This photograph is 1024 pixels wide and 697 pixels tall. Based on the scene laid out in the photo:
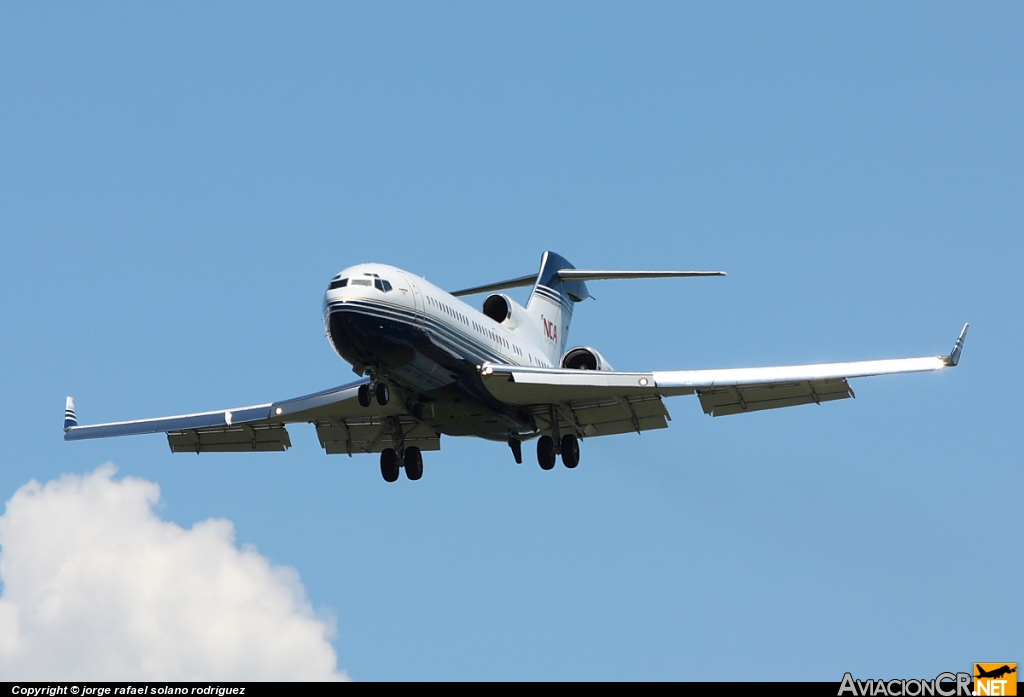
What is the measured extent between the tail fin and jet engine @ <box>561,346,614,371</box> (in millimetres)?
2657

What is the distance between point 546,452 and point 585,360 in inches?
101

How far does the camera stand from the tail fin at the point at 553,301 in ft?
124

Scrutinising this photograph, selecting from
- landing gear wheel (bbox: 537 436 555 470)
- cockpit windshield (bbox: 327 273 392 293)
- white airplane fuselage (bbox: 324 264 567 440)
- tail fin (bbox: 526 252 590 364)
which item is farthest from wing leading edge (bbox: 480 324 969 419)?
tail fin (bbox: 526 252 590 364)

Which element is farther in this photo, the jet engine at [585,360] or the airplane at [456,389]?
the jet engine at [585,360]

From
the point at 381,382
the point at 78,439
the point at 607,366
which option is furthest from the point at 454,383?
the point at 78,439

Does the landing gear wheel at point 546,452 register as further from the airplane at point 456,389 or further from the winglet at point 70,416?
the winglet at point 70,416

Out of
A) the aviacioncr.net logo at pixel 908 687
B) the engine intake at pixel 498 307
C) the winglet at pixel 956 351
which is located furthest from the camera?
the engine intake at pixel 498 307

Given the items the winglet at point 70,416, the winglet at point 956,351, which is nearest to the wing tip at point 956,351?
the winglet at point 956,351

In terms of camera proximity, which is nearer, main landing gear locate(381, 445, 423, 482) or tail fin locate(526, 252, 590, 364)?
main landing gear locate(381, 445, 423, 482)

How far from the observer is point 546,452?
108 feet

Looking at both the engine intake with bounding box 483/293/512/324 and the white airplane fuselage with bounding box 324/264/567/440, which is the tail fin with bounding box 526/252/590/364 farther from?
the white airplane fuselage with bounding box 324/264/567/440

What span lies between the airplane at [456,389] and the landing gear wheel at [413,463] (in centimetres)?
2

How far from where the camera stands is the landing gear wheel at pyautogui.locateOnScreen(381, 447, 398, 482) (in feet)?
109

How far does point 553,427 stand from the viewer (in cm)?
3294
